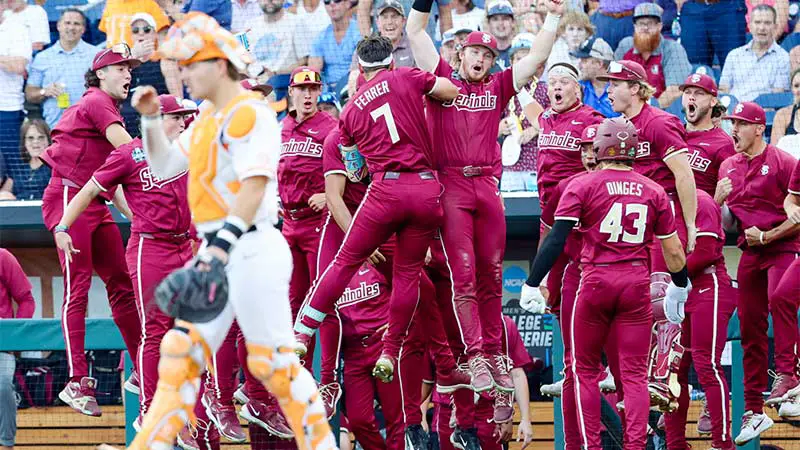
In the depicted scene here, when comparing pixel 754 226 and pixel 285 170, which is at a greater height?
pixel 285 170

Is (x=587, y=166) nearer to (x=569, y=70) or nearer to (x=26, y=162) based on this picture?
(x=569, y=70)

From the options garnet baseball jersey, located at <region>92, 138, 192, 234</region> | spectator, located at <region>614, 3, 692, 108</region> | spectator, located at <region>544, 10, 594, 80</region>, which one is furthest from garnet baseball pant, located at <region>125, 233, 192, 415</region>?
spectator, located at <region>614, 3, 692, 108</region>

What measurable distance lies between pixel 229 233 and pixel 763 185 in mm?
5604

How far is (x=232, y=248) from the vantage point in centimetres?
584

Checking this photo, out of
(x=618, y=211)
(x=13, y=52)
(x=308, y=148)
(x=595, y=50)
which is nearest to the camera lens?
(x=618, y=211)

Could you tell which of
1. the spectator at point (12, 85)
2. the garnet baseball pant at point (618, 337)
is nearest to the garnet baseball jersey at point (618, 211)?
the garnet baseball pant at point (618, 337)

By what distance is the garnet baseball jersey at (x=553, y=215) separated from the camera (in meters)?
9.25

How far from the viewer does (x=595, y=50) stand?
39.5 ft

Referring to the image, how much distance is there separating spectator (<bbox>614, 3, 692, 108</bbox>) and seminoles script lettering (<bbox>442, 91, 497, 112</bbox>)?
140 inches

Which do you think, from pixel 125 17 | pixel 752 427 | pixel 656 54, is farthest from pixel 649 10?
pixel 125 17

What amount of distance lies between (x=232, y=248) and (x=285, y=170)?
407cm

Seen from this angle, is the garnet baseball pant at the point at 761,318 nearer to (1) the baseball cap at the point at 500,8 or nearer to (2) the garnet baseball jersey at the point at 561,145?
(2) the garnet baseball jersey at the point at 561,145

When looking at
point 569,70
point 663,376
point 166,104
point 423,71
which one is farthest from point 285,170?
point 663,376

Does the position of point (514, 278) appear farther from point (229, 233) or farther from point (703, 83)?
point (229, 233)
